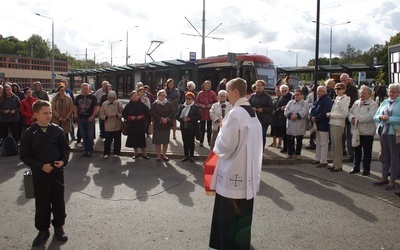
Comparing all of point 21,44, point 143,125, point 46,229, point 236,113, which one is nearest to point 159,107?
point 143,125

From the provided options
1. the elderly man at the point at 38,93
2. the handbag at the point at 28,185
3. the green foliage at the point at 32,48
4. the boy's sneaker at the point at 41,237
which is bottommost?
the boy's sneaker at the point at 41,237

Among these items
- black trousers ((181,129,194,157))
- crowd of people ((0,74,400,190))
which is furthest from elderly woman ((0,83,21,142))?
black trousers ((181,129,194,157))

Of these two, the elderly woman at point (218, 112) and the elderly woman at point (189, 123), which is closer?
the elderly woman at point (218, 112)

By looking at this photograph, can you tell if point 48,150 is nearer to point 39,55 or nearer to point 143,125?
point 143,125

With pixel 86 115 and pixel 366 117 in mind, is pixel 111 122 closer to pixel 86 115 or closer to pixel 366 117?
pixel 86 115

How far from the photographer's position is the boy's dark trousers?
4348 mm

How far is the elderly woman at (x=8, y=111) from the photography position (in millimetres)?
10281

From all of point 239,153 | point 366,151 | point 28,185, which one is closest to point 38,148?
point 28,185

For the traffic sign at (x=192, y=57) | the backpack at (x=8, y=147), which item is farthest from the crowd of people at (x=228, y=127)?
the traffic sign at (x=192, y=57)

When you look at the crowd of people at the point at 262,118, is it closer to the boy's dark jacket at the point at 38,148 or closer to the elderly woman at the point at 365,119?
the elderly woman at the point at 365,119

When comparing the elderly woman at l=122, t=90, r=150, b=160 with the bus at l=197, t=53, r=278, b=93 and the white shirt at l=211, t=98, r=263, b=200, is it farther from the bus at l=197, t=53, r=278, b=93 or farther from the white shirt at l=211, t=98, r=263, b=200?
the bus at l=197, t=53, r=278, b=93

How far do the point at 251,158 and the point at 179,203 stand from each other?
2.51 metres

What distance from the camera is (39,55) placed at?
138 metres

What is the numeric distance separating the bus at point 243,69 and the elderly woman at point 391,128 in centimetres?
1182
